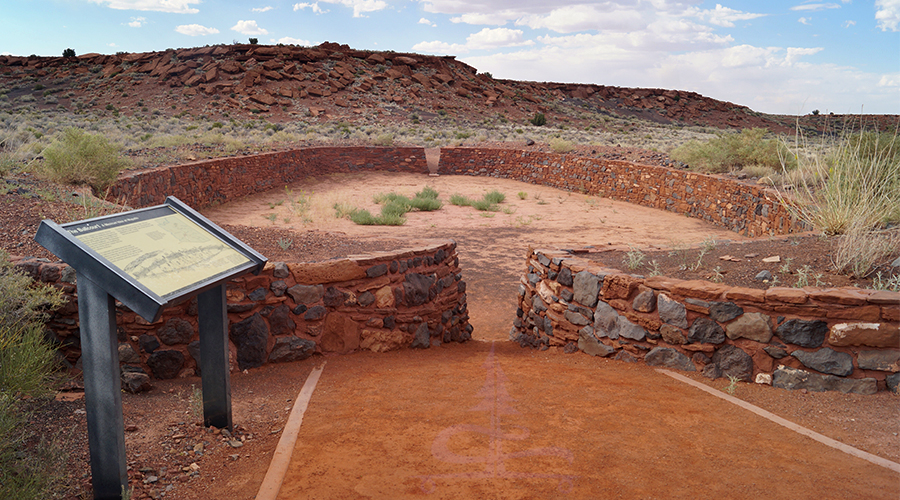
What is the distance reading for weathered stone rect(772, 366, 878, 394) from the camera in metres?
4.19

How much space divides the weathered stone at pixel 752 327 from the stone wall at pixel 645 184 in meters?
5.03

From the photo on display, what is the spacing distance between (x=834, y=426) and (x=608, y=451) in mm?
1627

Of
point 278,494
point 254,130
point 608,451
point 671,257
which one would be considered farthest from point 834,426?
Result: point 254,130

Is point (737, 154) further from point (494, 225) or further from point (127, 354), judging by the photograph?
point (127, 354)

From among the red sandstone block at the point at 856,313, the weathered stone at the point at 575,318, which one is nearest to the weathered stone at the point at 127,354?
the weathered stone at the point at 575,318

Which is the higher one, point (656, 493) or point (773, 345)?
point (773, 345)

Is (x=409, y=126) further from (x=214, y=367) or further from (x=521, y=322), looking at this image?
(x=214, y=367)

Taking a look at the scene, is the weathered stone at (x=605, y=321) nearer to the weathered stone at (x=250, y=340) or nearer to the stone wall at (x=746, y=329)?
the stone wall at (x=746, y=329)

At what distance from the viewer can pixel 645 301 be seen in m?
→ 4.96

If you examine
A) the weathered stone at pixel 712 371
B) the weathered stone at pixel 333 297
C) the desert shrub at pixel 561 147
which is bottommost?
the weathered stone at pixel 712 371

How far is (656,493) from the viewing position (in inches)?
116

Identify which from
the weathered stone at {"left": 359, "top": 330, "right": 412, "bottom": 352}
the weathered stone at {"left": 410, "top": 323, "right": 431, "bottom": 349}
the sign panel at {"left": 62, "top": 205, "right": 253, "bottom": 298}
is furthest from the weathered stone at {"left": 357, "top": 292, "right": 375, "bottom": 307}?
the sign panel at {"left": 62, "top": 205, "right": 253, "bottom": 298}

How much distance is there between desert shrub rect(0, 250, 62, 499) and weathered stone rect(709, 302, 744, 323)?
4.36 metres

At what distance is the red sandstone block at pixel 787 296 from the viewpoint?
4316 millimetres
